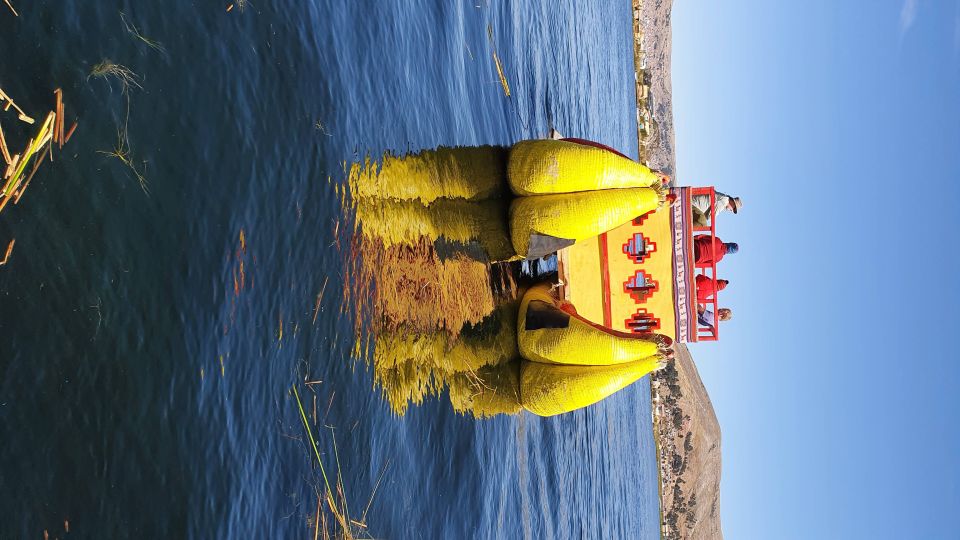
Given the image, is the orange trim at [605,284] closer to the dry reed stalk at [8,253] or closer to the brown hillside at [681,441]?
the dry reed stalk at [8,253]

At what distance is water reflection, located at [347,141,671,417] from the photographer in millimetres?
14953

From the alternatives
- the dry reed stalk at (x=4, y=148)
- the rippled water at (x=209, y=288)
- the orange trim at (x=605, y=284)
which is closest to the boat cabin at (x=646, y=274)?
the orange trim at (x=605, y=284)

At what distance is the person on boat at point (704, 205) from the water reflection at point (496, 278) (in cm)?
179

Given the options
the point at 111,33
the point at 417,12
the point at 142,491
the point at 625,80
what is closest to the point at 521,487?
the point at 417,12

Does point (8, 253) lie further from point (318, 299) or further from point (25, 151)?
point (318, 299)

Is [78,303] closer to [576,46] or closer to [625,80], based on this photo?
[576,46]

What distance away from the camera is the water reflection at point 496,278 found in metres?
15.0

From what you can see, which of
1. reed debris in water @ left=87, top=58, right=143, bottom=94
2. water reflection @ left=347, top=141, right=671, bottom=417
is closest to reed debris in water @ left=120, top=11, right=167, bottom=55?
reed debris in water @ left=87, top=58, right=143, bottom=94

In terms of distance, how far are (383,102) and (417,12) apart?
4.58m

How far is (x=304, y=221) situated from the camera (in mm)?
11703

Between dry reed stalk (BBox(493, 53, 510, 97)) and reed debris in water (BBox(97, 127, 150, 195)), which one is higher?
dry reed stalk (BBox(493, 53, 510, 97))

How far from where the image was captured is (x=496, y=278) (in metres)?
19.3

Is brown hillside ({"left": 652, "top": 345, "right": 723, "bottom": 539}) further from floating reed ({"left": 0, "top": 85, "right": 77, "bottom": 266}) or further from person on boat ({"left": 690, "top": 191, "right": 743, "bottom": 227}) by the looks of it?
floating reed ({"left": 0, "top": 85, "right": 77, "bottom": 266})

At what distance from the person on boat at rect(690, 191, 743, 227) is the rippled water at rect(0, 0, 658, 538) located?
6.17 meters
